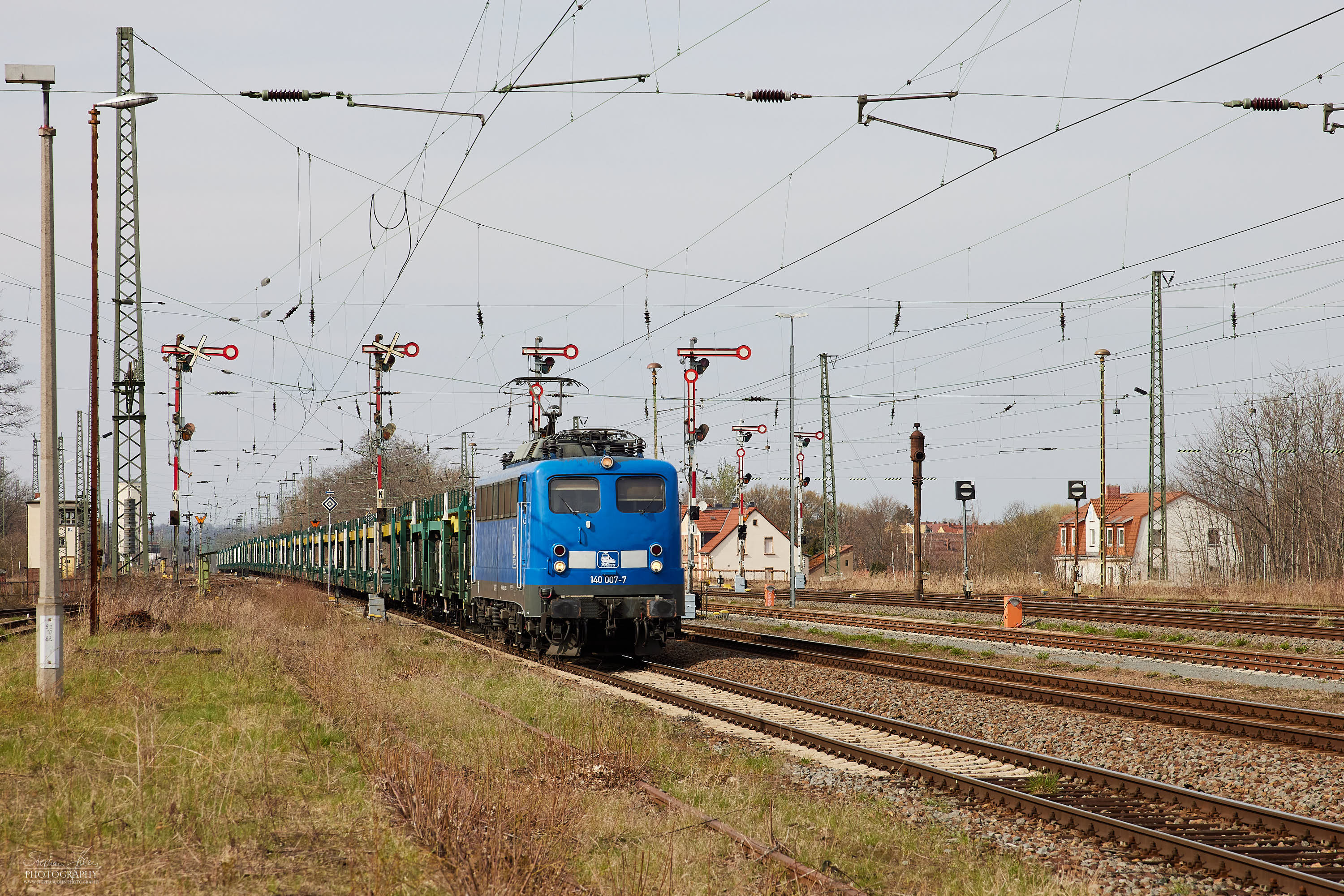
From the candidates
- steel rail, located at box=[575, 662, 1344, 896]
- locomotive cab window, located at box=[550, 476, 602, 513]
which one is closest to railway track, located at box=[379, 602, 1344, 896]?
steel rail, located at box=[575, 662, 1344, 896]

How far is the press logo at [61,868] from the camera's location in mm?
6039

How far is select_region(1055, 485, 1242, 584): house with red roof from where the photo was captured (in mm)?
65062

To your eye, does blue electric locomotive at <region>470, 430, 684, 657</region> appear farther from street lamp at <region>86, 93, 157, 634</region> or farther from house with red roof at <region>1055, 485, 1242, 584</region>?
house with red roof at <region>1055, 485, 1242, 584</region>

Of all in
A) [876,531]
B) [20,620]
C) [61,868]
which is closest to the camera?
[61,868]

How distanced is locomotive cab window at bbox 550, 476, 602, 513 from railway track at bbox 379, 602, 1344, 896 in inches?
192

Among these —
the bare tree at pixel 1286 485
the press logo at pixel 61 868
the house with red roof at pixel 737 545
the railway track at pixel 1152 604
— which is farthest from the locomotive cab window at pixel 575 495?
the house with red roof at pixel 737 545

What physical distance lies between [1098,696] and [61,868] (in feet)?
42.5

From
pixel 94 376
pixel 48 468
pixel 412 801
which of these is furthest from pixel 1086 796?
pixel 94 376

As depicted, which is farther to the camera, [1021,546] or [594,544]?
[1021,546]

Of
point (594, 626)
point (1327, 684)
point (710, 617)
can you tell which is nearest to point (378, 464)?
point (710, 617)

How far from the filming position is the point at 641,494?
1962cm

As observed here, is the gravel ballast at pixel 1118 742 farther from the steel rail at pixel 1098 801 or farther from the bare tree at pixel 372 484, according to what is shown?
the bare tree at pixel 372 484

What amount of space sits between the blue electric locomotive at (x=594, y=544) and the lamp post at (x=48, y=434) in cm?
736

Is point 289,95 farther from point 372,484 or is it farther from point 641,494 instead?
point 372,484
